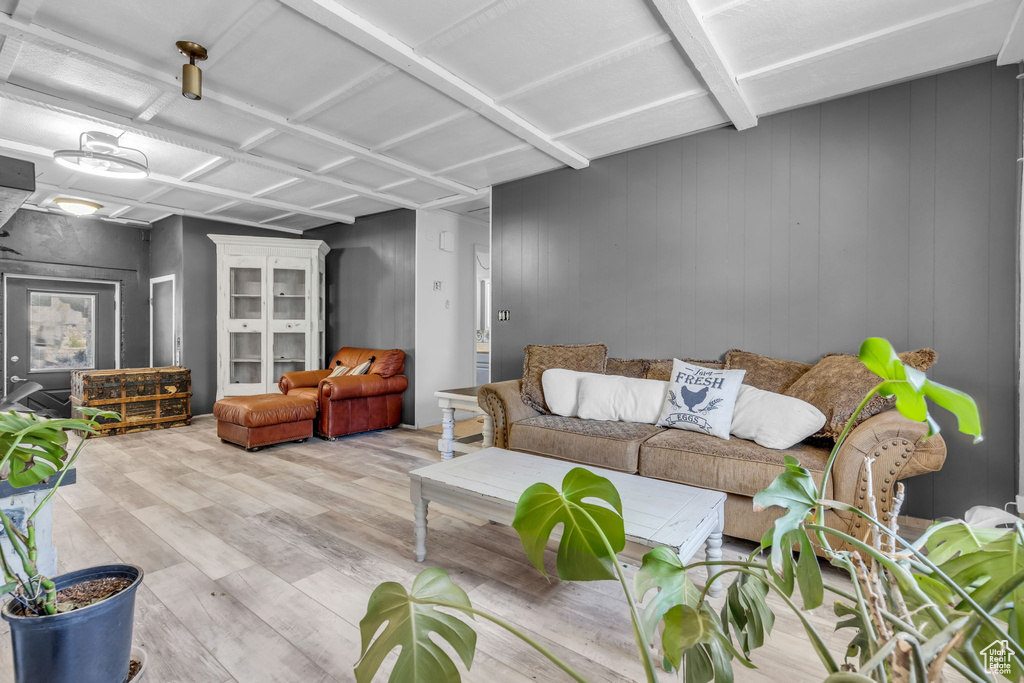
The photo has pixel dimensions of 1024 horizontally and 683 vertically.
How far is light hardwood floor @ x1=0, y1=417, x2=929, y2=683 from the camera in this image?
1570 mm

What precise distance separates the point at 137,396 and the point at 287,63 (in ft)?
14.0

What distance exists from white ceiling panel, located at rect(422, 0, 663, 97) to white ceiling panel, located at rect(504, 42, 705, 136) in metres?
0.13

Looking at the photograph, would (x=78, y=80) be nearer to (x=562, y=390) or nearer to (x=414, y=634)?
(x=562, y=390)

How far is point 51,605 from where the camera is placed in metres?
1.23

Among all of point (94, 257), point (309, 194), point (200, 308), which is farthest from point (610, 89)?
point (94, 257)

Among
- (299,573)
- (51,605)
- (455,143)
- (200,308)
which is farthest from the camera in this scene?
(200,308)

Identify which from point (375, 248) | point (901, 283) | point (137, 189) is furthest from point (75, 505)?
point (901, 283)

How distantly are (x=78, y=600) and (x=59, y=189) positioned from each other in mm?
5200

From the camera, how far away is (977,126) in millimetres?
2557

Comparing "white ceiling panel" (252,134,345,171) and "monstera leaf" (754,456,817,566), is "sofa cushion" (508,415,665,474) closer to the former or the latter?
"monstera leaf" (754,456,817,566)

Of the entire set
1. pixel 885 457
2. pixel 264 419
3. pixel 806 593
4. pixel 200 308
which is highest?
pixel 200 308

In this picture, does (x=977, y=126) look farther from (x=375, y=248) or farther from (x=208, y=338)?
(x=208, y=338)

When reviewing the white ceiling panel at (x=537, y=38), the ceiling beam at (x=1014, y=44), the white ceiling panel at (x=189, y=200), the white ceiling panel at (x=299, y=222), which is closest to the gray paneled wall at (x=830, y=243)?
the ceiling beam at (x=1014, y=44)

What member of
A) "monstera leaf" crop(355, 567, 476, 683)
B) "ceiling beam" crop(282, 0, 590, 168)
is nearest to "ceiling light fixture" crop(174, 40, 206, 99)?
"ceiling beam" crop(282, 0, 590, 168)
